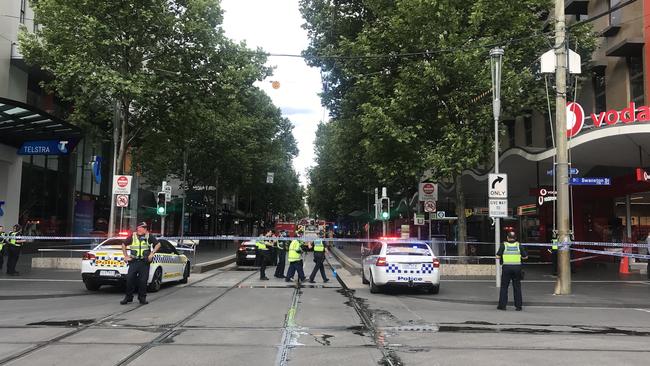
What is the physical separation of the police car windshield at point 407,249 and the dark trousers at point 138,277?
20.3ft

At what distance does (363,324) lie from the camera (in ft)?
33.1

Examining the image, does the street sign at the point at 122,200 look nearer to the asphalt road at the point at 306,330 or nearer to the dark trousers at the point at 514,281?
the asphalt road at the point at 306,330

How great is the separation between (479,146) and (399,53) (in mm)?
4454

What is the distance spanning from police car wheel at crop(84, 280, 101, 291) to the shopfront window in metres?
21.1

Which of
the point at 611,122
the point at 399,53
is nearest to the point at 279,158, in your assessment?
the point at 399,53

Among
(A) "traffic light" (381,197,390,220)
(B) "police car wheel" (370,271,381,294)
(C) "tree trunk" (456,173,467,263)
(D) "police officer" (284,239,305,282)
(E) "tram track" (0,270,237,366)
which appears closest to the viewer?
(E) "tram track" (0,270,237,366)

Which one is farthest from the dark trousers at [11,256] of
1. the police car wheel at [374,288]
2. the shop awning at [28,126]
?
the police car wheel at [374,288]

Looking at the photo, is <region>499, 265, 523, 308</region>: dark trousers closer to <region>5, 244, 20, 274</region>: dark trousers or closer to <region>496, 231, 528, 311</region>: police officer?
<region>496, 231, 528, 311</region>: police officer

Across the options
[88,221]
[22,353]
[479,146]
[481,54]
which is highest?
[481,54]

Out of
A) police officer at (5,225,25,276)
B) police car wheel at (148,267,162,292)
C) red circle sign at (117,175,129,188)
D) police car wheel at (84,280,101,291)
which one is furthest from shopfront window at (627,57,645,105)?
police officer at (5,225,25,276)

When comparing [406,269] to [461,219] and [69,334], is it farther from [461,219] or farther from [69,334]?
[69,334]

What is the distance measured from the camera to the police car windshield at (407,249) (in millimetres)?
15102

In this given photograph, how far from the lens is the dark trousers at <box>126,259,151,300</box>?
41.0 ft

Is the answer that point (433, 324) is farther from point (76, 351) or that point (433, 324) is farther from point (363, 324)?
point (76, 351)
